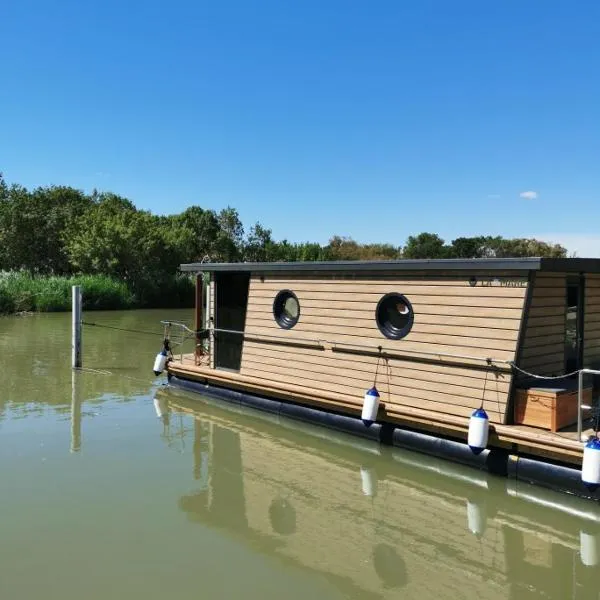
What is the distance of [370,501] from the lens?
24.2ft

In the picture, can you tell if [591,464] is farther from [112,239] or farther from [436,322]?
[112,239]

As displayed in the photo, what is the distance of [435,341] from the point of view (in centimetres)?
850

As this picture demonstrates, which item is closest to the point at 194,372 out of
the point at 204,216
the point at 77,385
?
the point at 77,385

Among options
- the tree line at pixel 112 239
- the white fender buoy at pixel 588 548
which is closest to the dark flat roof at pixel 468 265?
the white fender buoy at pixel 588 548

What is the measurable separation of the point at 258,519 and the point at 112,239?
3156 centimetres

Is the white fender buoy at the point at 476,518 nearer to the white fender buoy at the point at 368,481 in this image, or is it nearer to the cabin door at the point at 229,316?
the white fender buoy at the point at 368,481

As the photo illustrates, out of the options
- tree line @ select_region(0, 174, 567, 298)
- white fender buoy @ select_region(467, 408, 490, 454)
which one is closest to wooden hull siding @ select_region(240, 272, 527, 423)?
white fender buoy @ select_region(467, 408, 490, 454)

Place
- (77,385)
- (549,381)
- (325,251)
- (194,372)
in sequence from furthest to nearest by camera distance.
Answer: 1. (325,251)
2. (77,385)
3. (194,372)
4. (549,381)

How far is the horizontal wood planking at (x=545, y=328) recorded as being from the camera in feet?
26.0

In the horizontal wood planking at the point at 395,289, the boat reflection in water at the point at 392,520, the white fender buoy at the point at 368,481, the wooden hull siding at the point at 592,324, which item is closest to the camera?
the boat reflection in water at the point at 392,520

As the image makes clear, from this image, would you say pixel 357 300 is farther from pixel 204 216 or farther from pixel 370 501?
pixel 204 216

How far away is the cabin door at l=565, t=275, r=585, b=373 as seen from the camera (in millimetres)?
8758

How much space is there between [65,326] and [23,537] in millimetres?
20059

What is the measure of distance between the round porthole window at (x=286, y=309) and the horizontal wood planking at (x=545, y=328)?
12.4 feet
